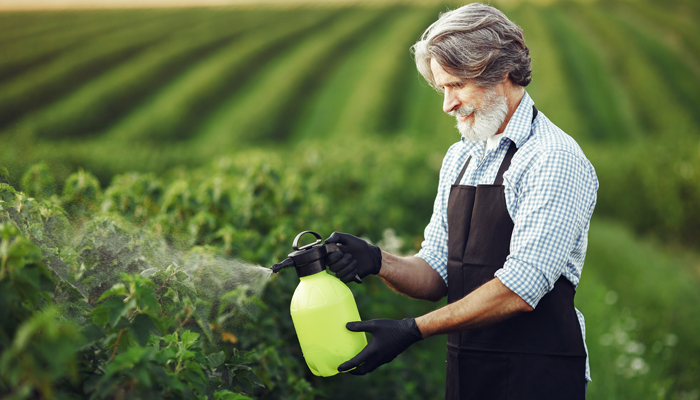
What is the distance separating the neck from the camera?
2.15 metres

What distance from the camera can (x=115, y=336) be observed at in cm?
136

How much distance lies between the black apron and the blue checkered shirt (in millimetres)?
72

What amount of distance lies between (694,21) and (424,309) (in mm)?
31957

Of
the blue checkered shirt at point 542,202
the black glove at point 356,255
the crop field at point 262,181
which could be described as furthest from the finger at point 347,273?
the blue checkered shirt at point 542,202

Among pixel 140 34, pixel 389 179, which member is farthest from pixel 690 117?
pixel 140 34

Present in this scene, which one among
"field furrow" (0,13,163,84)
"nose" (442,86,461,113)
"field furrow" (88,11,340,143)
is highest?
"field furrow" (0,13,163,84)

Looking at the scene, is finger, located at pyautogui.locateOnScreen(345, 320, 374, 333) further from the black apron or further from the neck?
the neck

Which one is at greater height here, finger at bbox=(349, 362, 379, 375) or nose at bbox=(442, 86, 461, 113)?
nose at bbox=(442, 86, 461, 113)

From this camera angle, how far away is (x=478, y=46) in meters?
2.02

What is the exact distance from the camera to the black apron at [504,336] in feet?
6.43

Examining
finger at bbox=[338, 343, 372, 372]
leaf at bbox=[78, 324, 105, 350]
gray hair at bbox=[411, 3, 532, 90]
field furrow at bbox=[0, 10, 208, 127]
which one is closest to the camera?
leaf at bbox=[78, 324, 105, 350]

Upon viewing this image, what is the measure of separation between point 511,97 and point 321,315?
46.4 inches

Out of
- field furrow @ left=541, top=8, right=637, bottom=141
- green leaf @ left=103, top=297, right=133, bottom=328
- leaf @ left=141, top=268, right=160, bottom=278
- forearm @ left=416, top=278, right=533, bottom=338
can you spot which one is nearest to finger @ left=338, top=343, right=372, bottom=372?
forearm @ left=416, top=278, right=533, bottom=338

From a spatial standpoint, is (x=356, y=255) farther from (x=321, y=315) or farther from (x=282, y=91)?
(x=282, y=91)
